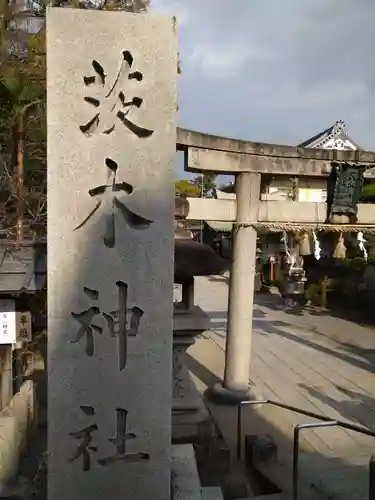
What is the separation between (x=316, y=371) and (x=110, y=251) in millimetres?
8026

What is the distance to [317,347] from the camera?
11836mm

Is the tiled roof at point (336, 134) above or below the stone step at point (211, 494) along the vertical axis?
above

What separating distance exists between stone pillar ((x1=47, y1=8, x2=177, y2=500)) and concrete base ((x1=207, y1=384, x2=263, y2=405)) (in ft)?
15.1

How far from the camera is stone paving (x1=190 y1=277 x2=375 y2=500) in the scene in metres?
6.14

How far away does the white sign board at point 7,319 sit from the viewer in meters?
4.85

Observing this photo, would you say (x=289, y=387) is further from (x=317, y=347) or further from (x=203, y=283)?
(x=203, y=283)

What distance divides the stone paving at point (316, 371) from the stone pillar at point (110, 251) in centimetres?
228

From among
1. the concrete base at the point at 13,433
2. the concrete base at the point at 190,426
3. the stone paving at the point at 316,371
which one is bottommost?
the stone paving at the point at 316,371

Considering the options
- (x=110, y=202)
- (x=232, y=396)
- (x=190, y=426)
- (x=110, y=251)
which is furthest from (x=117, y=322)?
(x=232, y=396)

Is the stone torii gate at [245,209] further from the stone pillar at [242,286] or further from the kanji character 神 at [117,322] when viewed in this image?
the kanji character 神 at [117,322]

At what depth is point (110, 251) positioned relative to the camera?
2.79m

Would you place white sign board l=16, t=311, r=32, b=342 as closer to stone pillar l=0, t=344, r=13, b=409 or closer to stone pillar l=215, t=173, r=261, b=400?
stone pillar l=0, t=344, r=13, b=409

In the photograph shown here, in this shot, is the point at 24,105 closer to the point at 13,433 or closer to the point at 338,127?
the point at 13,433

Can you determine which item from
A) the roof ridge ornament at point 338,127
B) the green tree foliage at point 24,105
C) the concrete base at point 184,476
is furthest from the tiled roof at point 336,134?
the concrete base at point 184,476
